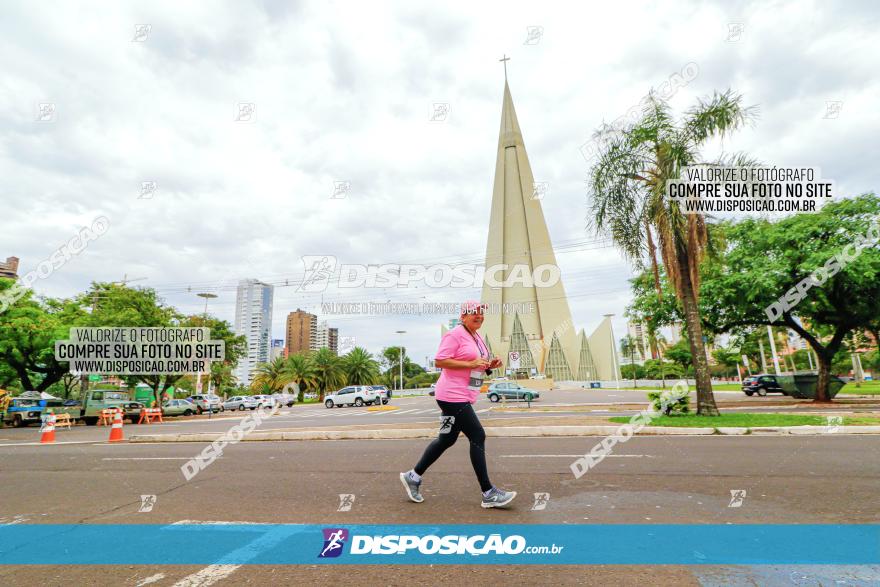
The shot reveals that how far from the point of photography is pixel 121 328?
24.4 m

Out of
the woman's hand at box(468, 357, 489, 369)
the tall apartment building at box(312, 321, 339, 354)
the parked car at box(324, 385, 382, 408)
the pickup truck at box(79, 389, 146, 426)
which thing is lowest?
the parked car at box(324, 385, 382, 408)

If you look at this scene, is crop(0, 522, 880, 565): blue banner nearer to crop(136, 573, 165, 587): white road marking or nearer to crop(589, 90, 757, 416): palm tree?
crop(136, 573, 165, 587): white road marking

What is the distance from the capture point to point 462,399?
4.06 meters

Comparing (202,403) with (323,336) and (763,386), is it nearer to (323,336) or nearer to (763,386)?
(763,386)

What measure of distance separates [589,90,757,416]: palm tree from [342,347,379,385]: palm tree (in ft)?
136

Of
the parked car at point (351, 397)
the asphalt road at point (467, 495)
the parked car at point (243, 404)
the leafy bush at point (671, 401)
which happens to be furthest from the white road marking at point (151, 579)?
the parked car at point (243, 404)

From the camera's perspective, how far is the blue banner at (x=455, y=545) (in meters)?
2.94

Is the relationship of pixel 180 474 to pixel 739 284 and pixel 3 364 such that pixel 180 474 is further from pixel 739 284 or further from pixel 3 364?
pixel 3 364

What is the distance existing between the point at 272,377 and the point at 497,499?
46.6 metres

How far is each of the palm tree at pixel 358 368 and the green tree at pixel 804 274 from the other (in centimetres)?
3823

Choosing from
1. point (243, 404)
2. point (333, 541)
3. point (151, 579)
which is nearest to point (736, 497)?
point (333, 541)

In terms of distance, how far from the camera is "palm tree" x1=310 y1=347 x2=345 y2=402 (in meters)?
48.1

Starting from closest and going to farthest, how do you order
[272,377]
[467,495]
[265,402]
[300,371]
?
[467,495] → [265,402] → [272,377] → [300,371]

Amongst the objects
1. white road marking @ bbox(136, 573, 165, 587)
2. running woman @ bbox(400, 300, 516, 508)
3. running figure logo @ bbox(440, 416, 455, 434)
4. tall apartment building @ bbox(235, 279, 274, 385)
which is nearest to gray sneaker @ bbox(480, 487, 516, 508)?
running woman @ bbox(400, 300, 516, 508)
